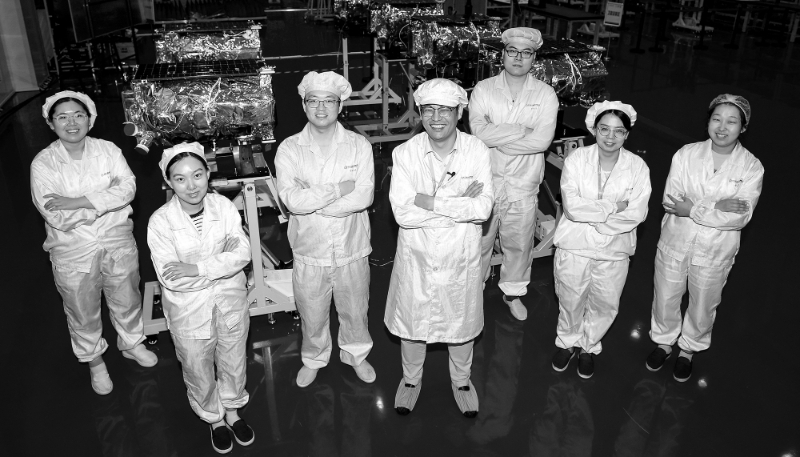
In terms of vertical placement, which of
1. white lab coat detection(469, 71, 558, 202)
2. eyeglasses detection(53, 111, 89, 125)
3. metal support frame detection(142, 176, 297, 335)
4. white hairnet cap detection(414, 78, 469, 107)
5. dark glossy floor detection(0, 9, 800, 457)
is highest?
white hairnet cap detection(414, 78, 469, 107)

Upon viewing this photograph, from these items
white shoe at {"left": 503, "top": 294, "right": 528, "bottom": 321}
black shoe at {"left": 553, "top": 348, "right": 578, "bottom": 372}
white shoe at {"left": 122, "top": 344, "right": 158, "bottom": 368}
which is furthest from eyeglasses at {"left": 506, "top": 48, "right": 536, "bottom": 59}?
white shoe at {"left": 122, "top": 344, "right": 158, "bottom": 368}

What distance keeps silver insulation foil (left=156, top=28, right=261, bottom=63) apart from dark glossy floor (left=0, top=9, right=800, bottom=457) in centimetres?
183

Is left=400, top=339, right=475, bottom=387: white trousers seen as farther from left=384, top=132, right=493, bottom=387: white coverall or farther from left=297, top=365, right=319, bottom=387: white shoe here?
left=297, top=365, right=319, bottom=387: white shoe

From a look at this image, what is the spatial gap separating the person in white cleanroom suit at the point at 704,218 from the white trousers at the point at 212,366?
2.38m

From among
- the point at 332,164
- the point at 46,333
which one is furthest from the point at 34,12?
the point at 332,164

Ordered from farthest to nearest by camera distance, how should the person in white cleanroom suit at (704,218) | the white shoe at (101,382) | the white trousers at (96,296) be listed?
1. the white shoe at (101,382)
2. the white trousers at (96,296)
3. the person in white cleanroom suit at (704,218)

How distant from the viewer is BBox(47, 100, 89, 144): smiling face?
310 cm

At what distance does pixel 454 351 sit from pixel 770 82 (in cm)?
924

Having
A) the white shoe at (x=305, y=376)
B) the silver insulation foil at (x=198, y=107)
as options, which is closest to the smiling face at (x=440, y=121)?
the silver insulation foil at (x=198, y=107)

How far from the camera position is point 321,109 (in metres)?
3.11

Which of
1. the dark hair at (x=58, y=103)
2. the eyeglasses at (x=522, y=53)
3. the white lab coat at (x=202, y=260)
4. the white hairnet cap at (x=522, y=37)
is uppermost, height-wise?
the white hairnet cap at (x=522, y=37)

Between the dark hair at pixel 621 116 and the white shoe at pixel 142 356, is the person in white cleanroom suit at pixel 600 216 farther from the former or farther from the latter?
the white shoe at pixel 142 356

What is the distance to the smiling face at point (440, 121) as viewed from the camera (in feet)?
9.57

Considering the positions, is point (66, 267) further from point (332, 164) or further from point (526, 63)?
point (526, 63)
